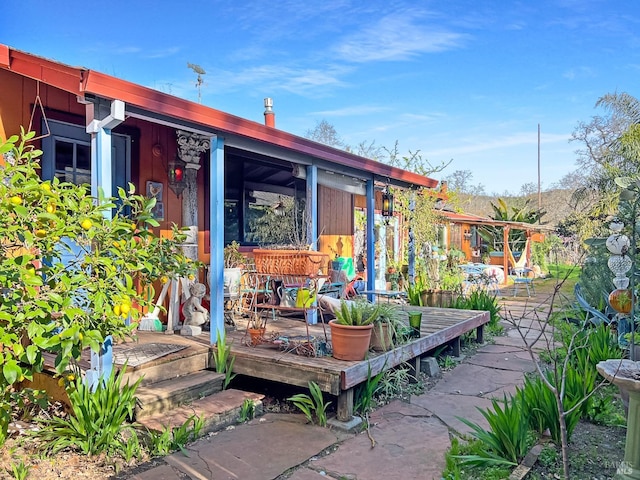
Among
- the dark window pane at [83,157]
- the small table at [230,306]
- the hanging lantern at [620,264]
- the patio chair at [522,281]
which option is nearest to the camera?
the dark window pane at [83,157]

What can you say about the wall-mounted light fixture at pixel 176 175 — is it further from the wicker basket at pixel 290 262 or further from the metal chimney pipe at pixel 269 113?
the metal chimney pipe at pixel 269 113

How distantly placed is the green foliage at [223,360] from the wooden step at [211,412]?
0.14 metres

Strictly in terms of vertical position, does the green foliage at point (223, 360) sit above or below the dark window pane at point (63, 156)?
below

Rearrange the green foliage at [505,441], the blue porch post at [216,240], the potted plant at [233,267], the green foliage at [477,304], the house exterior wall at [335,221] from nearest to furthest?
the green foliage at [505,441]
the blue porch post at [216,240]
the potted plant at [233,267]
the green foliage at [477,304]
the house exterior wall at [335,221]

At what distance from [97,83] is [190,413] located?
245cm

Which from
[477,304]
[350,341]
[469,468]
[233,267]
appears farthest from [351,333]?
[477,304]

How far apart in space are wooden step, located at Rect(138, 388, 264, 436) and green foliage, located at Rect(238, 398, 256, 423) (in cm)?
2

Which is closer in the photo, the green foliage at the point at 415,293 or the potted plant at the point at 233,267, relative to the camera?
the potted plant at the point at 233,267

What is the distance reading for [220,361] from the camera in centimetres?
415

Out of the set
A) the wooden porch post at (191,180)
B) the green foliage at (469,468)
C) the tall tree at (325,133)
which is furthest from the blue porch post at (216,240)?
the tall tree at (325,133)

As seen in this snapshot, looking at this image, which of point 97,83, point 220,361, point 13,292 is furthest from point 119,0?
point 13,292

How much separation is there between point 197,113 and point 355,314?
2187mm

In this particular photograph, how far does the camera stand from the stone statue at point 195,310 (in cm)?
510

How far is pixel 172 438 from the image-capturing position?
3145 millimetres
